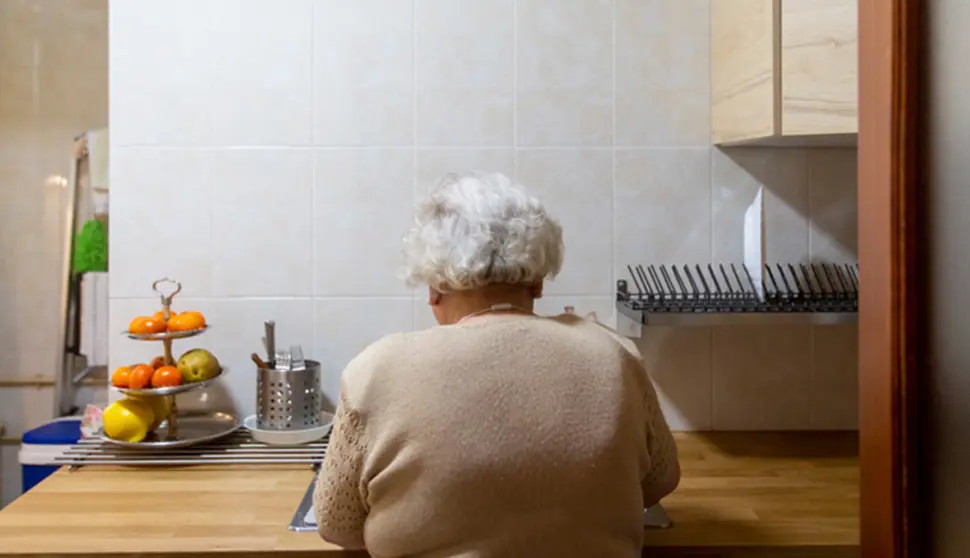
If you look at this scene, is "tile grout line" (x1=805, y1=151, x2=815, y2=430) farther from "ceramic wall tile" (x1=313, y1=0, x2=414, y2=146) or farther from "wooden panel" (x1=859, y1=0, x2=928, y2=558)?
"wooden panel" (x1=859, y1=0, x2=928, y2=558)

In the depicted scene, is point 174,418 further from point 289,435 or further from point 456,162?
point 456,162

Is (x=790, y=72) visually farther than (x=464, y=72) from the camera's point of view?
No

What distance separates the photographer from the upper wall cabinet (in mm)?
1449

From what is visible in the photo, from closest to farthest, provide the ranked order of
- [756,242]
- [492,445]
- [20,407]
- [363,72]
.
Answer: [492,445] → [756,242] → [363,72] → [20,407]

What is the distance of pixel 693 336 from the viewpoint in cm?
196

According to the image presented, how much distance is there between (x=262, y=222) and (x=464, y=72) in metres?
0.56

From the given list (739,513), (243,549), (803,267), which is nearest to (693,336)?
(803,267)

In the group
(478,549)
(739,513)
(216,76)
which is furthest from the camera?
(216,76)

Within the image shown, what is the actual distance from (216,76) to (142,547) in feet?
3.43

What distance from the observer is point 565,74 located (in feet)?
6.31

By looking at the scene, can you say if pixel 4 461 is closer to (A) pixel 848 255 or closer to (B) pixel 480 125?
(B) pixel 480 125

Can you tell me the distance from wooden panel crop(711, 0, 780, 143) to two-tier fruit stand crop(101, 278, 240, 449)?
46.7 inches

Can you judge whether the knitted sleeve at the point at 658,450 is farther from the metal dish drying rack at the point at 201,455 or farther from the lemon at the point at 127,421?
the lemon at the point at 127,421

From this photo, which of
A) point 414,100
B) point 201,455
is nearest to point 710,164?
point 414,100
